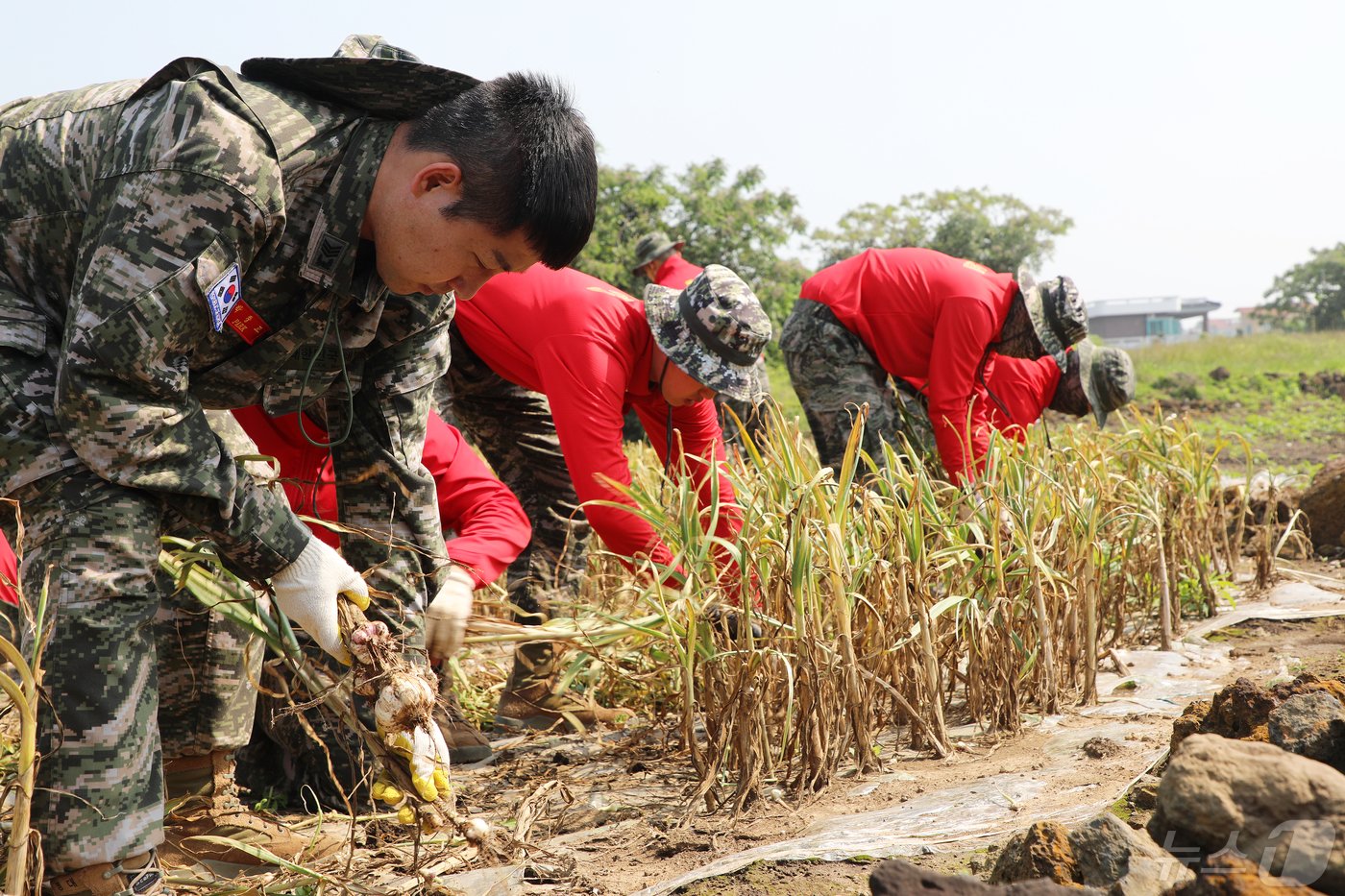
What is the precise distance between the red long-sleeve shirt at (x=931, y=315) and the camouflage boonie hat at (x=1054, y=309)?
0.27 ft

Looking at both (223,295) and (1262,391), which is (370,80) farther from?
(1262,391)

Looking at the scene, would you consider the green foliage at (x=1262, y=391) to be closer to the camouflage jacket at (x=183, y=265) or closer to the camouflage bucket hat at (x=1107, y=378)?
the camouflage bucket hat at (x=1107, y=378)

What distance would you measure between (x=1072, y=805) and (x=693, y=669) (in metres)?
0.75

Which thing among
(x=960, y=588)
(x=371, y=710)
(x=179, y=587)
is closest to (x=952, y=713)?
(x=960, y=588)

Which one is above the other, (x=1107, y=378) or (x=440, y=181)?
(x=440, y=181)

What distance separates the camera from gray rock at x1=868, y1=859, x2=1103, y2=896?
124cm

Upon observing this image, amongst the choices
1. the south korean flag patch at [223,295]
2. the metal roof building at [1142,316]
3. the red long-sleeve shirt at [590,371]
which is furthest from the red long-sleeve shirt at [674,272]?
the metal roof building at [1142,316]

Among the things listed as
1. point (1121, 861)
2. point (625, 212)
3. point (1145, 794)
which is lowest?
point (1145, 794)

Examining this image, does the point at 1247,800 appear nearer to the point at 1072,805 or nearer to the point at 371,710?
the point at 1072,805

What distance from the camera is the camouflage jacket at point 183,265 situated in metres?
1.53

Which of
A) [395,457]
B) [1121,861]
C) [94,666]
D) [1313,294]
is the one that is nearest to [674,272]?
[395,457]

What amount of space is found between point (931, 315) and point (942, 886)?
130 inches

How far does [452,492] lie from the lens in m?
3.02

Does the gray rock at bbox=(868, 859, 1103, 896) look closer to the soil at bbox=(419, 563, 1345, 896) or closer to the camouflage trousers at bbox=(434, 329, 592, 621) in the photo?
the soil at bbox=(419, 563, 1345, 896)
